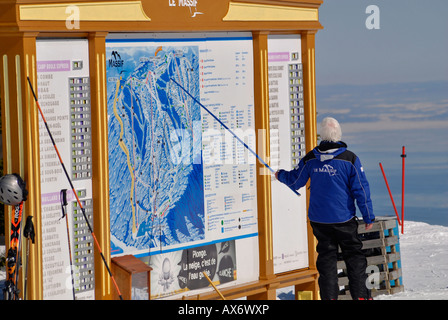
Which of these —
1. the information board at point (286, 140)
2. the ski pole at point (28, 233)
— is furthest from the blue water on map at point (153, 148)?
the information board at point (286, 140)

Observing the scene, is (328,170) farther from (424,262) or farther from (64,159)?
(424,262)

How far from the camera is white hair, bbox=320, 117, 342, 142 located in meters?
7.73

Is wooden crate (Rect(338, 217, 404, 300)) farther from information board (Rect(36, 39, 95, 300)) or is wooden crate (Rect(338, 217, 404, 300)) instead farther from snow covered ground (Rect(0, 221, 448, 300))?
information board (Rect(36, 39, 95, 300))

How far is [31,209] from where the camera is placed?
24.6 feet

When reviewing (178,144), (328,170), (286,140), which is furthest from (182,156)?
(328,170)

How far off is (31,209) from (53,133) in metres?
0.71

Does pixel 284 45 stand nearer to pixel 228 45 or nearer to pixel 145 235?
pixel 228 45

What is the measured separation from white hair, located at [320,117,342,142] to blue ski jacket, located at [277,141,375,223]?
53 mm

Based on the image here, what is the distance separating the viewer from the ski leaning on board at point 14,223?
730 cm

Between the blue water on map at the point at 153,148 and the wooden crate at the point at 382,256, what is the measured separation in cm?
245

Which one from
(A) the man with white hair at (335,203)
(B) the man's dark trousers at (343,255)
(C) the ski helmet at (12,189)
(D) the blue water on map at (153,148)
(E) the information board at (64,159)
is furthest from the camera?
(D) the blue water on map at (153,148)

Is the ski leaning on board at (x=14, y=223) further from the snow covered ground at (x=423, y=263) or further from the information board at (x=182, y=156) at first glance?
the snow covered ground at (x=423, y=263)

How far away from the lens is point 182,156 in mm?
8609
